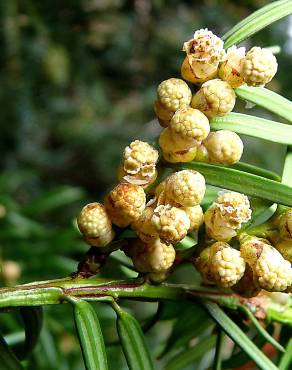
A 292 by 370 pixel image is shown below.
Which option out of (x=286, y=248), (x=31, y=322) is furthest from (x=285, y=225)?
(x=31, y=322)

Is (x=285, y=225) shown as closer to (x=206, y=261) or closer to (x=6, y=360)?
(x=206, y=261)

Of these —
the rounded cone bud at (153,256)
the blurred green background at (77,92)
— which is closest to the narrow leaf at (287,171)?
the rounded cone bud at (153,256)

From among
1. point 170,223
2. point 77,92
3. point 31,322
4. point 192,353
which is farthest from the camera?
point 77,92

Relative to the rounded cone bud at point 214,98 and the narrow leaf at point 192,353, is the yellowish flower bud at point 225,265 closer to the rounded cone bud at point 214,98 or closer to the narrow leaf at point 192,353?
the rounded cone bud at point 214,98

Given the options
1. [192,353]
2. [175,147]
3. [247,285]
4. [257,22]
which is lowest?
[192,353]

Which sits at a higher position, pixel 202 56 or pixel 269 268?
pixel 202 56

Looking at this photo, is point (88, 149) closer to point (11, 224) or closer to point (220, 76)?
point (11, 224)
